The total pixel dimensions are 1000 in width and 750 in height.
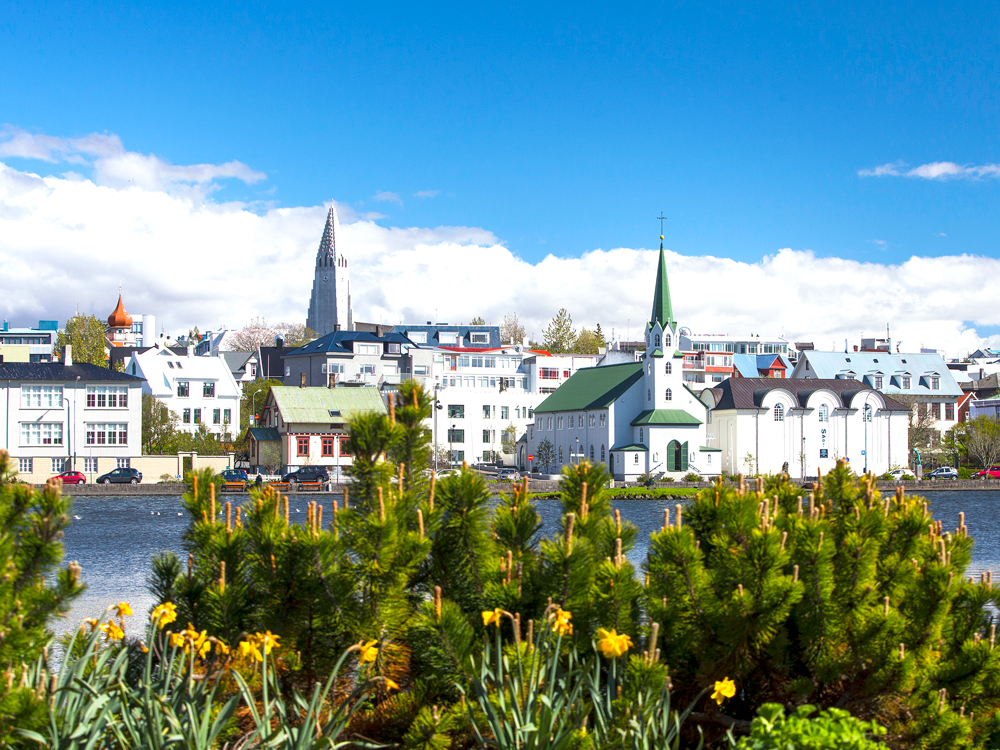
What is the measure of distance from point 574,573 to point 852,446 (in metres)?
85.3

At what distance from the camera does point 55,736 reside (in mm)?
5242

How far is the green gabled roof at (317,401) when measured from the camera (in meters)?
75.6

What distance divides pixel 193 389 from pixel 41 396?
835 inches

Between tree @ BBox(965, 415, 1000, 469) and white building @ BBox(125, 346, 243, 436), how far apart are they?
209ft

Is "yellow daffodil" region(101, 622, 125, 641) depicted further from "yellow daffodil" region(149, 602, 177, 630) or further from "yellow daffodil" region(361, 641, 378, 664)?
"yellow daffodil" region(361, 641, 378, 664)

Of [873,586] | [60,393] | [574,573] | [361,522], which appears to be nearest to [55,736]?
[361,522]

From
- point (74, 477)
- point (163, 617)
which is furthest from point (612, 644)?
point (74, 477)

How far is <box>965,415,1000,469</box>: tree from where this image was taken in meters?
85.2

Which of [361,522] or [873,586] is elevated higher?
[361,522]

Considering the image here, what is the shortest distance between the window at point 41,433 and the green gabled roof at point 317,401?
1624 cm

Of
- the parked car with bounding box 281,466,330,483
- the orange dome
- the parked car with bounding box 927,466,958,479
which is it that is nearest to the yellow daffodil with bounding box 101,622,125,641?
the parked car with bounding box 281,466,330,483

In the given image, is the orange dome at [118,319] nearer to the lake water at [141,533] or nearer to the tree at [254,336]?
the tree at [254,336]

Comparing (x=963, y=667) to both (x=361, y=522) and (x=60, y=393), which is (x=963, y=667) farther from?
(x=60, y=393)

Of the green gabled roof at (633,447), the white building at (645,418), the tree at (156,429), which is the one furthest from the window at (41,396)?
the green gabled roof at (633,447)
